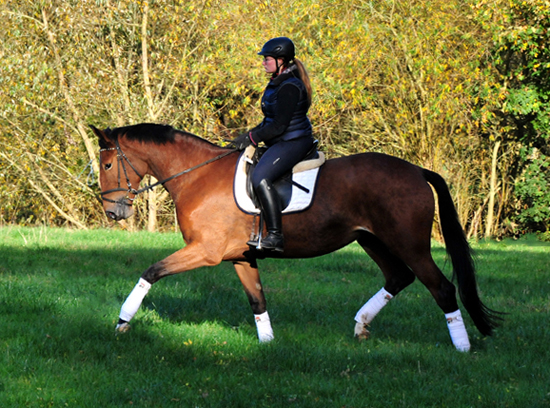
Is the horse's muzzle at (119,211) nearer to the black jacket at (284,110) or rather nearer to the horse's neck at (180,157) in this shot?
the horse's neck at (180,157)

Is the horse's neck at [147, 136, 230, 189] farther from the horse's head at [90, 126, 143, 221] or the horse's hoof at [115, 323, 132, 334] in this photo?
the horse's hoof at [115, 323, 132, 334]

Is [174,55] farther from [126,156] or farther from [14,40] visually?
[126,156]

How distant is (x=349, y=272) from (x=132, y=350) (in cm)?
534

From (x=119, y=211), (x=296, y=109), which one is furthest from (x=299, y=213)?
(x=119, y=211)

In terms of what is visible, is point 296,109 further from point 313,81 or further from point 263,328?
point 313,81

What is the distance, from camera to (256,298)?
6605 millimetres

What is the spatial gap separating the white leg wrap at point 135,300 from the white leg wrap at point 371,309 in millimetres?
2157

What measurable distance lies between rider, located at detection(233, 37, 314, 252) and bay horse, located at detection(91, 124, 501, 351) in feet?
0.77

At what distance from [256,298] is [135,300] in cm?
119

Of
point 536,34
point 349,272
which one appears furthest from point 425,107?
point 349,272

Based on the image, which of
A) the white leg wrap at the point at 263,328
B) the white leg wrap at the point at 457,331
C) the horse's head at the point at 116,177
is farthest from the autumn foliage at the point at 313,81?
the white leg wrap at the point at 457,331

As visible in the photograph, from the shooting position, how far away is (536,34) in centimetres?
1587

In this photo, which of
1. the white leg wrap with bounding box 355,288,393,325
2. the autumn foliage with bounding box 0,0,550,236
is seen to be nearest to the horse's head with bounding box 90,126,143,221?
the white leg wrap with bounding box 355,288,393,325

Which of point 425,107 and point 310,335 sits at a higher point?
point 425,107
